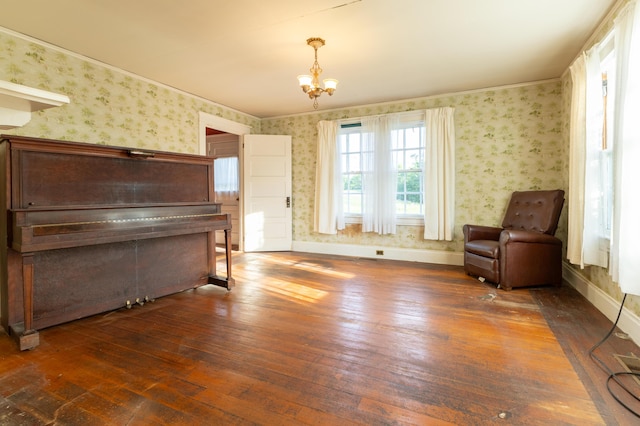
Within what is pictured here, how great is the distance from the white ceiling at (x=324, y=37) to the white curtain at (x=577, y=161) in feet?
1.23

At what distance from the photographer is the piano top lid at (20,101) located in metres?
1.71

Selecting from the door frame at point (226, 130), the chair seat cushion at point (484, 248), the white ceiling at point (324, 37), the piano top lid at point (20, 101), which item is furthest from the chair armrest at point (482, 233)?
the piano top lid at point (20, 101)

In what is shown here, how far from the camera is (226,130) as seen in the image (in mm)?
5238

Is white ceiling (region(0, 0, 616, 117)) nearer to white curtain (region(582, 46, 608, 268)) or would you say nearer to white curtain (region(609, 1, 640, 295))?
white curtain (region(582, 46, 608, 268))

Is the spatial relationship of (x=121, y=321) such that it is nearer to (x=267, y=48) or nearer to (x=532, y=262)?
(x=267, y=48)

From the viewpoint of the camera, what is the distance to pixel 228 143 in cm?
624

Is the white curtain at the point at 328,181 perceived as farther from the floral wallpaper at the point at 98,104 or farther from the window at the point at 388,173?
the floral wallpaper at the point at 98,104

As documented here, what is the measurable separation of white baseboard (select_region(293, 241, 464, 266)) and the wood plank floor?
4.94 ft

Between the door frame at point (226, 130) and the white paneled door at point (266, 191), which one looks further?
the white paneled door at point (266, 191)

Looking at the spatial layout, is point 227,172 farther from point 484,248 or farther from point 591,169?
point 591,169

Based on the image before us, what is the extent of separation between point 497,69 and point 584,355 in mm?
3184

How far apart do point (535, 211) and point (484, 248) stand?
862 mm

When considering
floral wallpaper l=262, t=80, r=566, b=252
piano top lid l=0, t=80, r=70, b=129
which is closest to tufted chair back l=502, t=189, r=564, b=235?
floral wallpaper l=262, t=80, r=566, b=252

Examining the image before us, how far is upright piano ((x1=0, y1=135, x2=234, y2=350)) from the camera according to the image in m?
2.11
